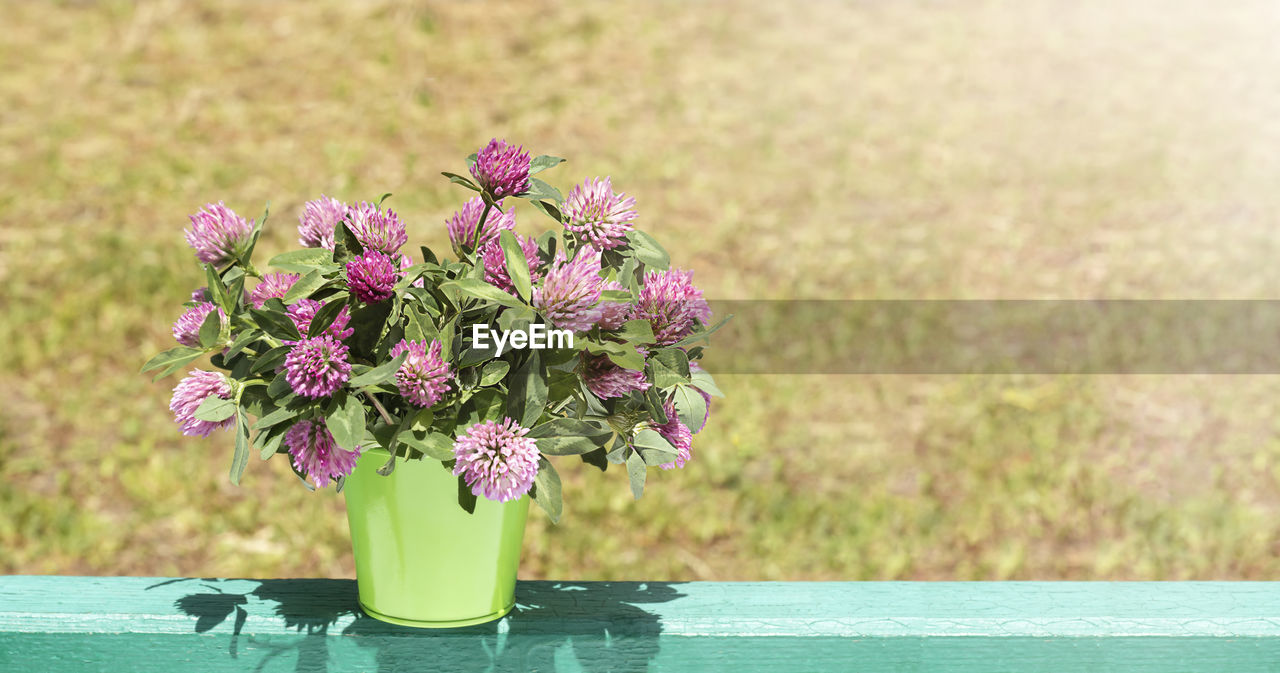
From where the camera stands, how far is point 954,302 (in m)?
3.46

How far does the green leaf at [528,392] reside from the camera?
878 mm

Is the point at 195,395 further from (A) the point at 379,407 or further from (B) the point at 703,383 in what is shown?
(B) the point at 703,383

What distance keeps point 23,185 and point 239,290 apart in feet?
10.7

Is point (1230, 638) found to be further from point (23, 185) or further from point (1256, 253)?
point (23, 185)

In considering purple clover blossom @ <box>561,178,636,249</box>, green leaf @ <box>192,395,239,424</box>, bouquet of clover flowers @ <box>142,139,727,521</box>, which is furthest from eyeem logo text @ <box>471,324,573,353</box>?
green leaf @ <box>192,395,239,424</box>

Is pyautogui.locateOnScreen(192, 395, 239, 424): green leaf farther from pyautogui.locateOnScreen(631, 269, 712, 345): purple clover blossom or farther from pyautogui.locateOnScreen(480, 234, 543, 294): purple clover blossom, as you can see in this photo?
pyautogui.locateOnScreen(631, 269, 712, 345): purple clover blossom

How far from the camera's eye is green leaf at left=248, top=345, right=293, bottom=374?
2.89 ft

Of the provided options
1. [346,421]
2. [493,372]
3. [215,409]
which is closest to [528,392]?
[493,372]

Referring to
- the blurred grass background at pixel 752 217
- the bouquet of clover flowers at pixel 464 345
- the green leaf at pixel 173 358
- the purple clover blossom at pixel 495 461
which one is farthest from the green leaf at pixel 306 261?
the blurred grass background at pixel 752 217

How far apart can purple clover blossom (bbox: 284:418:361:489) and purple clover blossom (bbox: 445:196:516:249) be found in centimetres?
21

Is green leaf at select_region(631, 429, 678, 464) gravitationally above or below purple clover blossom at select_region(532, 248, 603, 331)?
below

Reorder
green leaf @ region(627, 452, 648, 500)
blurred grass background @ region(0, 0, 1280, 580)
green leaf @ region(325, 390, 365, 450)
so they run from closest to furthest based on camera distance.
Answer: green leaf @ region(325, 390, 365, 450), green leaf @ region(627, 452, 648, 500), blurred grass background @ region(0, 0, 1280, 580)

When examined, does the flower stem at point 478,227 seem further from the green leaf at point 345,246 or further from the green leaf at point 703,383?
the green leaf at point 703,383

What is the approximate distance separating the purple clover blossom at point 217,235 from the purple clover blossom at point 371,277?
13cm
